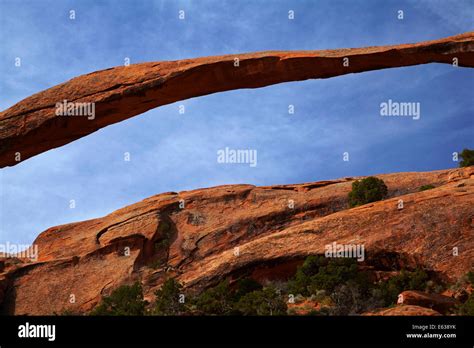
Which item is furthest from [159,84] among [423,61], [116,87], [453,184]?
[453,184]

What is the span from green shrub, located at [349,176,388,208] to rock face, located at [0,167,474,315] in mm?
1281

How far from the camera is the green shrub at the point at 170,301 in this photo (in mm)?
26219

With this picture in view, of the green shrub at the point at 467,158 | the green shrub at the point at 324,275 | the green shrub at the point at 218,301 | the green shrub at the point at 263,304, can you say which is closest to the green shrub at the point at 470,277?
the green shrub at the point at 324,275

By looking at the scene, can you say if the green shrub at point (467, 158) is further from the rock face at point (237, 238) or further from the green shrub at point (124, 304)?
the green shrub at point (124, 304)

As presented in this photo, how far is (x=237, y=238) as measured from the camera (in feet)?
125

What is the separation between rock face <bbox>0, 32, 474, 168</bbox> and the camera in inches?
755

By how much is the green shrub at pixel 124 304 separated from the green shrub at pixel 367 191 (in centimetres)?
1320

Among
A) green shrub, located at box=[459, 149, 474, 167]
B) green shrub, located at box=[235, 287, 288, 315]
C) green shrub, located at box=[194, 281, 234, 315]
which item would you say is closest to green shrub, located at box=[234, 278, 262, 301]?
green shrub, located at box=[194, 281, 234, 315]
